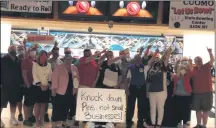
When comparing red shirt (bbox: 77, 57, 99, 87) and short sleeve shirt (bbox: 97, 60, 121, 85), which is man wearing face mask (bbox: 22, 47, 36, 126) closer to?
red shirt (bbox: 77, 57, 99, 87)

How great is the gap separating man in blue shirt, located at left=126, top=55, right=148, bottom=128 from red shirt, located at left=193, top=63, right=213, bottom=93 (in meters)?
0.94

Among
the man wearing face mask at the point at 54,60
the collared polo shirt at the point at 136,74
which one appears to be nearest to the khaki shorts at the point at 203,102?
the collared polo shirt at the point at 136,74

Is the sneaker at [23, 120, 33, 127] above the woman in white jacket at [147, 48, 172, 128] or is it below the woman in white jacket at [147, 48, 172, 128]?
below

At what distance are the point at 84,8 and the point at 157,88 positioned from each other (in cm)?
198

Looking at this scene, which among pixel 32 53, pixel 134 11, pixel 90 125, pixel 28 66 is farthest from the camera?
pixel 134 11

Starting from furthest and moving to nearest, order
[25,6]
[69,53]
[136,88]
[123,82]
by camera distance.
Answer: [136,88], [123,82], [69,53], [25,6]

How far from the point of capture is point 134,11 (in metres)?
6.89

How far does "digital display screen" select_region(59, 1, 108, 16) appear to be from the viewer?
22.5 ft

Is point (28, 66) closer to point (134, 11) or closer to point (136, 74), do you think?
point (136, 74)

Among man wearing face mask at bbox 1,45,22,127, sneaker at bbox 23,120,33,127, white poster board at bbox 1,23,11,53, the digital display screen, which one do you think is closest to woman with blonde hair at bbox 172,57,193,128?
the digital display screen

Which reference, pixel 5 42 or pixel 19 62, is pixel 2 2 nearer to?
pixel 5 42

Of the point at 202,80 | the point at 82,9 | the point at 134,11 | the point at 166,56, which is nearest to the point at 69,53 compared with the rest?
the point at 82,9

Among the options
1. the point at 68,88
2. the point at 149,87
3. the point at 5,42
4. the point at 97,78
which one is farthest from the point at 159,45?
the point at 5,42

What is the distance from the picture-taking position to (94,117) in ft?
18.3
